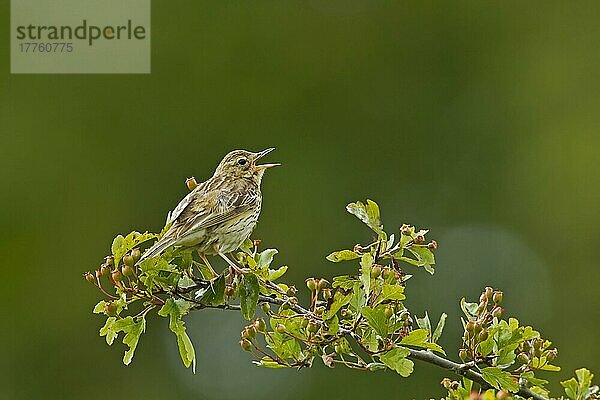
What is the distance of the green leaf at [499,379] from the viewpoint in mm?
3852

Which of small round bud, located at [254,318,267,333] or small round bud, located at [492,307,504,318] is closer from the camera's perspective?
small round bud, located at [254,318,267,333]

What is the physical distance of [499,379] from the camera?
3.90 m

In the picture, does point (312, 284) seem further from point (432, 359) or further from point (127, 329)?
point (127, 329)

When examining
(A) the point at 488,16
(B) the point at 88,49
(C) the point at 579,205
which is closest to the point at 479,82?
(A) the point at 488,16

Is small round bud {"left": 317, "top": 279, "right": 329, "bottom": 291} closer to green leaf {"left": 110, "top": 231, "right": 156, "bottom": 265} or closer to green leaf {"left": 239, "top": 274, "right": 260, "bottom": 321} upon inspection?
green leaf {"left": 239, "top": 274, "right": 260, "bottom": 321}

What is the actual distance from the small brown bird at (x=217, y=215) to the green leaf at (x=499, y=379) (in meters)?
0.94

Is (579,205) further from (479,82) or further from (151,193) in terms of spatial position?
(151,193)

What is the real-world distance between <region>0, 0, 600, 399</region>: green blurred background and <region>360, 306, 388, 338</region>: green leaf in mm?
12392

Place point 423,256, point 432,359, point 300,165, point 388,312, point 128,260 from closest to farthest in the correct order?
point 432,359, point 388,312, point 128,260, point 423,256, point 300,165

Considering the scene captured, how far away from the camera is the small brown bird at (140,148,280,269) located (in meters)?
4.35

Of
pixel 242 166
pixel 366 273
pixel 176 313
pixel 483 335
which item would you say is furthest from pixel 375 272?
pixel 242 166

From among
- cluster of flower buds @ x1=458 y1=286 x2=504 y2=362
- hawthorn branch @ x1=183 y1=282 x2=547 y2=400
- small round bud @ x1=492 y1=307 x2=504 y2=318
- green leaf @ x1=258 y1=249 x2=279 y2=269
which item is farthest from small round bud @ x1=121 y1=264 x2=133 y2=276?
small round bud @ x1=492 y1=307 x2=504 y2=318

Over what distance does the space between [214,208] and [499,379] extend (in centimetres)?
135

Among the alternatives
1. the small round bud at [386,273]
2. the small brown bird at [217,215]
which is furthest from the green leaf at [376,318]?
the small brown bird at [217,215]
